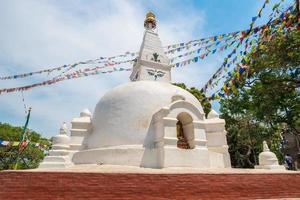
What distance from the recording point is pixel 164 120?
9.76 meters

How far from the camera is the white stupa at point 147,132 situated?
31.4ft

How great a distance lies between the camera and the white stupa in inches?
377

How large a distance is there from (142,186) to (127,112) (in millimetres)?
4709

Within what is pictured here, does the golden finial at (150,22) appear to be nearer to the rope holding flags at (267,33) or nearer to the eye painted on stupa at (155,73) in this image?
the eye painted on stupa at (155,73)

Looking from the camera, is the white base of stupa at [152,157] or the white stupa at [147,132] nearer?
the white base of stupa at [152,157]

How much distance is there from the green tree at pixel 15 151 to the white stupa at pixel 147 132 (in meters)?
15.6

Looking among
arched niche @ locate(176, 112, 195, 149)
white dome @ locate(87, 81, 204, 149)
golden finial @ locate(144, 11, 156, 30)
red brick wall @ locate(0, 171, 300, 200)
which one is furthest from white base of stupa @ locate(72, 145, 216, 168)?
golden finial @ locate(144, 11, 156, 30)

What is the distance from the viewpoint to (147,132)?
33.6ft

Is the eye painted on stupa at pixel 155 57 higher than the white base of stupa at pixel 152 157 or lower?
higher

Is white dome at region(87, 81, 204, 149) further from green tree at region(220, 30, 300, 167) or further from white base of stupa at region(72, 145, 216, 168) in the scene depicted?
green tree at region(220, 30, 300, 167)

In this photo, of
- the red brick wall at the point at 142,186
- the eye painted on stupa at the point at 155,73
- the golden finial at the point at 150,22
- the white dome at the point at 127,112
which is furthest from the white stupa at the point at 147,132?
the golden finial at the point at 150,22

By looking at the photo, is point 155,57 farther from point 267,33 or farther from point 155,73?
point 267,33

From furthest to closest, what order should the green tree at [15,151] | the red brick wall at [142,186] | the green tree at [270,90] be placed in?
the green tree at [15,151], the green tree at [270,90], the red brick wall at [142,186]

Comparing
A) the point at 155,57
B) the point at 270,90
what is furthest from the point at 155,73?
the point at 270,90
